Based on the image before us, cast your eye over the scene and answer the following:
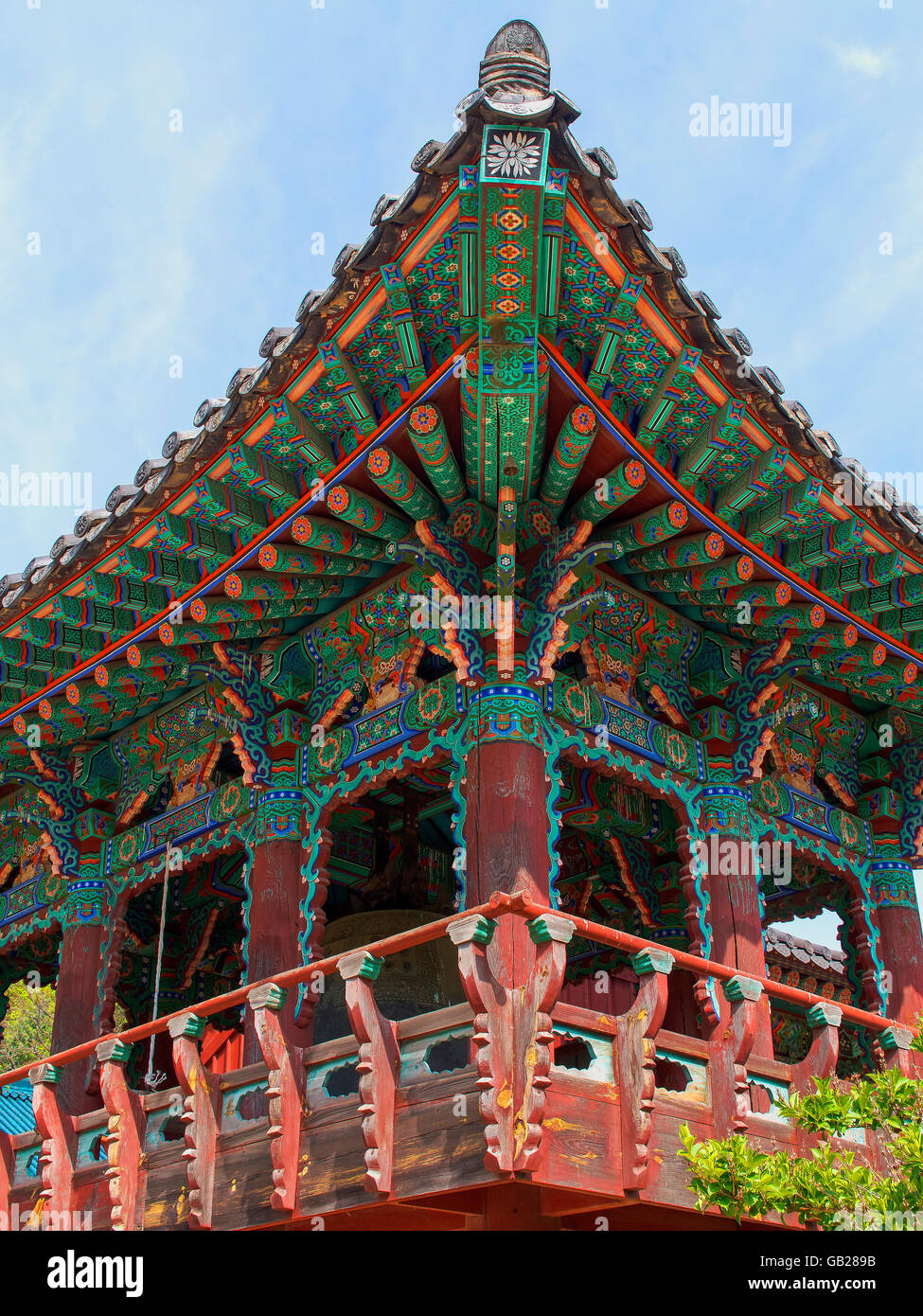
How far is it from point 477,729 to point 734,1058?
2.35 m

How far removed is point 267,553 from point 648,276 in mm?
2880

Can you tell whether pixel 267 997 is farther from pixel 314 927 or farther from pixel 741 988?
pixel 741 988

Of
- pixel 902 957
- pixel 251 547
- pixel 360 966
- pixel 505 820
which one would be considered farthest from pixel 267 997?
pixel 902 957

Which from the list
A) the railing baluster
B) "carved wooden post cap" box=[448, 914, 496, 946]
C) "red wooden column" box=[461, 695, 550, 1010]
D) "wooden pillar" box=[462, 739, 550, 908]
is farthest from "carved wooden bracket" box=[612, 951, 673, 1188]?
"wooden pillar" box=[462, 739, 550, 908]

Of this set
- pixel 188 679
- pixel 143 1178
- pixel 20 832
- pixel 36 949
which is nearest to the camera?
pixel 143 1178

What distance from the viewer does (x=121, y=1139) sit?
8.04 m

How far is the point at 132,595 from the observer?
9.12m

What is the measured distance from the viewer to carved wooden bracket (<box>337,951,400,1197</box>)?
6.59m

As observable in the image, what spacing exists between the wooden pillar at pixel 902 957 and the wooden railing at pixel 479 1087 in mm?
2176

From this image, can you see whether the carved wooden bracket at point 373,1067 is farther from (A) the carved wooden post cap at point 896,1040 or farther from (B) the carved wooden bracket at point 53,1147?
(A) the carved wooden post cap at point 896,1040

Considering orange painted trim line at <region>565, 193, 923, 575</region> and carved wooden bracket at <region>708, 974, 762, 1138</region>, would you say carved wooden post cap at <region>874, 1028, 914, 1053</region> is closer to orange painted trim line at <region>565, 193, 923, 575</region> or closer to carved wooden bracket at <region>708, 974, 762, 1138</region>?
carved wooden bracket at <region>708, 974, 762, 1138</region>

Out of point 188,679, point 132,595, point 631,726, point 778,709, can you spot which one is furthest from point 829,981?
point 132,595
